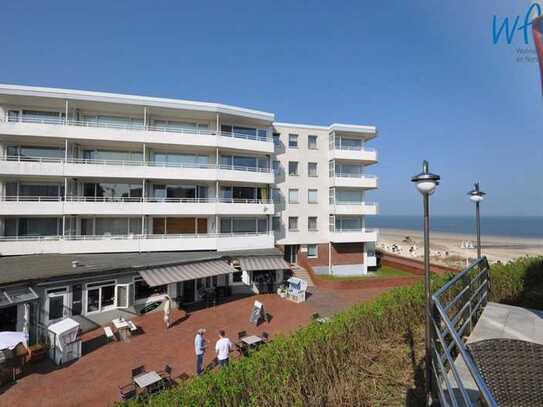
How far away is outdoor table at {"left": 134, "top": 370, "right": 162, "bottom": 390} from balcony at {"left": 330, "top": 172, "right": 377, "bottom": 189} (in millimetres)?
23638

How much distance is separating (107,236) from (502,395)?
23843 mm

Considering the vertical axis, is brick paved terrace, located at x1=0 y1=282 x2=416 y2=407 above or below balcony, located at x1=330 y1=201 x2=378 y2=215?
below

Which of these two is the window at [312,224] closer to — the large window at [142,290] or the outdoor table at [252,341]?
the large window at [142,290]

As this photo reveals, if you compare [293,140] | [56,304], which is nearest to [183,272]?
[56,304]

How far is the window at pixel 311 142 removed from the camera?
29.8m

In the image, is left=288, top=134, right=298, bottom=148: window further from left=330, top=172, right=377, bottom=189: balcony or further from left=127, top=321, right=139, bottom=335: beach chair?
left=127, top=321, right=139, bottom=335: beach chair

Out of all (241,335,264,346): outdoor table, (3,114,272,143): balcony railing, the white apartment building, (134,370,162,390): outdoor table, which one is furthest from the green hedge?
(3,114,272,143): balcony railing

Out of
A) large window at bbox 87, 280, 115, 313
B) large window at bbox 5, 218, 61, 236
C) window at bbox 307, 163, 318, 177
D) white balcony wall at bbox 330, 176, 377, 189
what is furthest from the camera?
window at bbox 307, 163, 318, 177

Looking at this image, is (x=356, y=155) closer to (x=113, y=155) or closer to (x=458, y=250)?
(x=113, y=155)

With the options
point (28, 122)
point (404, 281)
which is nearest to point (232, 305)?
point (404, 281)

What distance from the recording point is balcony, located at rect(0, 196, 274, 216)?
1953 centimetres

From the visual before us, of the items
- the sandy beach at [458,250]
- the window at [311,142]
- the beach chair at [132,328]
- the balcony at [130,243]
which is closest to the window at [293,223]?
the balcony at [130,243]

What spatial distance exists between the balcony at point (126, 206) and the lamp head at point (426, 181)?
60.8 feet

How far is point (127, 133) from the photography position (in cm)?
2156
